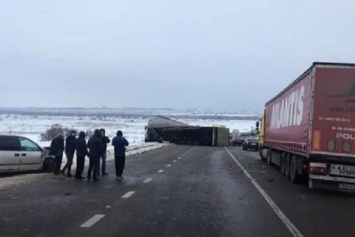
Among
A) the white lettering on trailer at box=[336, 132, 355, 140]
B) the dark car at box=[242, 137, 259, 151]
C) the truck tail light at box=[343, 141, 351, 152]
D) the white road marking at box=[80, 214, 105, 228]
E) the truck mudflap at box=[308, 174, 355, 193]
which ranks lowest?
the dark car at box=[242, 137, 259, 151]

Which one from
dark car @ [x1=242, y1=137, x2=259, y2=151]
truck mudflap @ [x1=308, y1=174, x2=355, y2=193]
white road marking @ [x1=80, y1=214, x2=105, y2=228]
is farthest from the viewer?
dark car @ [x1=242, y1=137, x2=259, y2=151]

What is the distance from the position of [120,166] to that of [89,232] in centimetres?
981

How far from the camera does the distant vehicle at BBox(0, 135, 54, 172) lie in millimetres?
18547

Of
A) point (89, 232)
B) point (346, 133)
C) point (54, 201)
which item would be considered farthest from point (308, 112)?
point (89, 232)

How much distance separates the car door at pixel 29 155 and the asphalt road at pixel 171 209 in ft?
4.35

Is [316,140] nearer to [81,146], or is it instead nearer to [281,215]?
[281,215]

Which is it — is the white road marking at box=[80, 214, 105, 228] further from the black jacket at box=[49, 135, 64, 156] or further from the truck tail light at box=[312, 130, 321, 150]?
the black jacket at box=[49, 135, 64, 156]

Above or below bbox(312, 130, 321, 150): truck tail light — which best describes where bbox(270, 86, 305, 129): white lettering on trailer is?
above

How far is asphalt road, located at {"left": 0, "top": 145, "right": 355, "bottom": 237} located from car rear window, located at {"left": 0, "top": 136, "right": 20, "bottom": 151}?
1.65 m

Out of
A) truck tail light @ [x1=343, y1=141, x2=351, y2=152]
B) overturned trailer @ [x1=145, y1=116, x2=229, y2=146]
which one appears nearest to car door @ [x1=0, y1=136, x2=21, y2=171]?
truck tail light @ [x1=343, y1=141, x2=351, y2=152]

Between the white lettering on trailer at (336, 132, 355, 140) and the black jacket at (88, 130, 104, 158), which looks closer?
the white lettering on trailer at (336, 132, 355, 140)

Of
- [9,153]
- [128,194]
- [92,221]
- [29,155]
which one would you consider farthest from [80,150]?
[92,221]

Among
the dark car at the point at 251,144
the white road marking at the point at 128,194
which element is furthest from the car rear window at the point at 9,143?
the dark car at the point at 251,144

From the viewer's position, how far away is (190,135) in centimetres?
6575
